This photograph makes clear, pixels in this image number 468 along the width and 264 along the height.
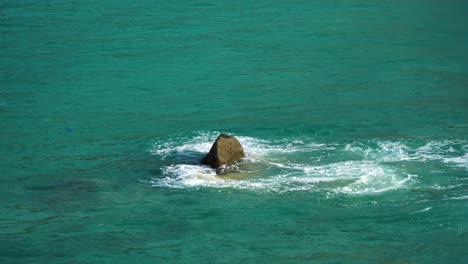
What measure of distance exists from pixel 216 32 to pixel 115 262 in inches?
1579

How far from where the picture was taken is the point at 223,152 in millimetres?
45906

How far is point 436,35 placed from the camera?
72.0 m

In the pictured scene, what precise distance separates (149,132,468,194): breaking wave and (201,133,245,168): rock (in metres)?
0.47

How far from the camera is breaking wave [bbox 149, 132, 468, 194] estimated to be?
43.8 metres

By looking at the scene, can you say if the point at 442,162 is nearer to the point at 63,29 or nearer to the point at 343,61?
the point at 343,61

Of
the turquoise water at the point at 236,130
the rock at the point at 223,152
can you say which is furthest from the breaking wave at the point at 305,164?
the rock at the point at 223,152

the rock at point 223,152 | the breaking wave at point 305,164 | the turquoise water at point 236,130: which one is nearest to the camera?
the turquoise water at point 236,130

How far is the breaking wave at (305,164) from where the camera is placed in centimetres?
4375

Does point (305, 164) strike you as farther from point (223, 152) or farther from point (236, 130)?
point (236, 130)

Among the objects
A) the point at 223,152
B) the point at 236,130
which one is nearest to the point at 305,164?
the point at 223,152

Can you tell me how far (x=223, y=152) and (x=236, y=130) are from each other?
21.6ft

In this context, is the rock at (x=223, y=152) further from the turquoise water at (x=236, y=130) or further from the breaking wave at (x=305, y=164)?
the turquoise water at (x=236, y=130)

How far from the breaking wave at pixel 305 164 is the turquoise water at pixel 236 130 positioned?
5.8 inches

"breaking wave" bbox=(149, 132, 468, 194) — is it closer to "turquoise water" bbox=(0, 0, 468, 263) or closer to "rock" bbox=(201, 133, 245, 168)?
"turquoise water" bbox=(0, 0, 468, 263)
